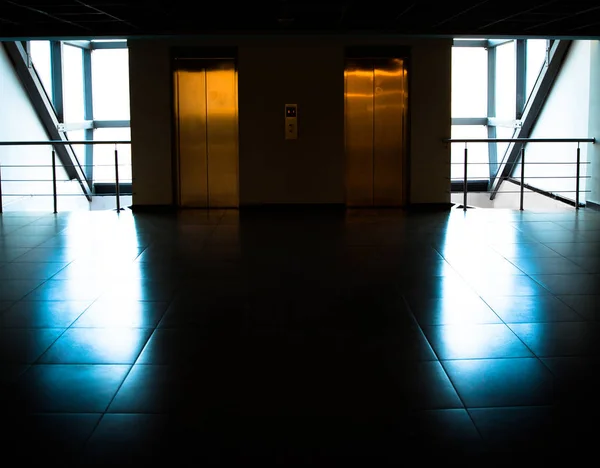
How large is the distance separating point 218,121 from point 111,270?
4508mm

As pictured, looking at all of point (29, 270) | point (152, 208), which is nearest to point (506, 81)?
point (152, 208)

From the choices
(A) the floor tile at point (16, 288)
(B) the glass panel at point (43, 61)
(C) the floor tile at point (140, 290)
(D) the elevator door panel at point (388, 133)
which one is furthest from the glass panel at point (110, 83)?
(C) the floor tile at point (140, 290)

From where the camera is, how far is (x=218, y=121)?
10398 mm

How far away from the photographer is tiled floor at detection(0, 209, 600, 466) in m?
3.02

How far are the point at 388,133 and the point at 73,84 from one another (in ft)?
21.0

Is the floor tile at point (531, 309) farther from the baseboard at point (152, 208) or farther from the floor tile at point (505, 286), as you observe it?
the baseboard at point (152, 208)

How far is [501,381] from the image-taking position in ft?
12.0

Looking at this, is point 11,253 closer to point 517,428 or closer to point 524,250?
point 524,250

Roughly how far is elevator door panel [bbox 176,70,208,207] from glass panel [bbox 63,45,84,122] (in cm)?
365

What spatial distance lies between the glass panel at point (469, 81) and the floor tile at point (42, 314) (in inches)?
407

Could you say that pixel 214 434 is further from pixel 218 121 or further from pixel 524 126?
pixel 524 126

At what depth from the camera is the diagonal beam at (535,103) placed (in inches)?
440

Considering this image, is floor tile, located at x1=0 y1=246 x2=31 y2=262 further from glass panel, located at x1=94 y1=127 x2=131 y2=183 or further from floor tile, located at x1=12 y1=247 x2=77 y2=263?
glass panel, located at x1=94 y1=127 x2=131 y2=183

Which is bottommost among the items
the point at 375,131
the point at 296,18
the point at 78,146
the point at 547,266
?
the point at 547,266
